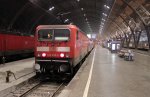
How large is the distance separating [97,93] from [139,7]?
26.5 metres

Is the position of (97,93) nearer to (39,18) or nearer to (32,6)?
(32,6)

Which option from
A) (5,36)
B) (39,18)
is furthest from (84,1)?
(5,36)

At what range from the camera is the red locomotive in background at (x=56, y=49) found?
14219 millimetres

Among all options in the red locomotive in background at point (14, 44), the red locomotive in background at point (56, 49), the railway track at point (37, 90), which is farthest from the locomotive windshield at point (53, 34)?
the red locomotive in background at point (14, 44)

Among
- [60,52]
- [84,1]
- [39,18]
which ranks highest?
[84,1]

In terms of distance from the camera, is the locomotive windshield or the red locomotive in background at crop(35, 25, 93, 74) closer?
the red locomotive in background at crop(35, 25, 93, 74)

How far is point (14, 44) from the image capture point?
23734mm

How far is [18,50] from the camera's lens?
2491 cm

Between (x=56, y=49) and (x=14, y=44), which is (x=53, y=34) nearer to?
(x=56, y=49)

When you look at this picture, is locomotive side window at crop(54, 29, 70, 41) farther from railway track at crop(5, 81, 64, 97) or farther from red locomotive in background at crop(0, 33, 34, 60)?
red locomotive in background at crop(0, 33, 34, 60)

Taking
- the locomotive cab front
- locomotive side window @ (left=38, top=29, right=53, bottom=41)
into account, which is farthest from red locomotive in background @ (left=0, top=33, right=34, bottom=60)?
the locomotive cab front

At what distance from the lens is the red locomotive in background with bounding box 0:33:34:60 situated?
21.1 meters

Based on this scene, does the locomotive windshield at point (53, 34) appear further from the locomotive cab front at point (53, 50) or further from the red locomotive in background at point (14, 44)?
the red locomotive in background at point (14, 44)

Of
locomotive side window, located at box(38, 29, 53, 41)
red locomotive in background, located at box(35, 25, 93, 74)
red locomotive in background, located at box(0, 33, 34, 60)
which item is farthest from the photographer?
red locomotive in background, located at box(0, 33, 34, 60)
